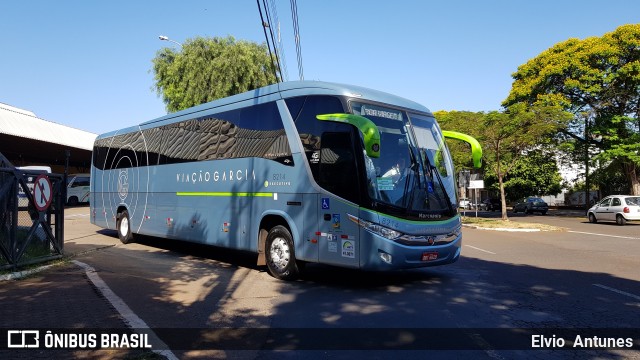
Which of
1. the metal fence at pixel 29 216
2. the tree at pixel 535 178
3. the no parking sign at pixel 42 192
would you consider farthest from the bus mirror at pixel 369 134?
the tree at pixel 535 178

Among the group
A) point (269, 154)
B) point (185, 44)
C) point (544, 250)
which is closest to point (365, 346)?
point (269, 154)

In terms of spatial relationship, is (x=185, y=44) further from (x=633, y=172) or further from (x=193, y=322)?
(x=633, y=172)

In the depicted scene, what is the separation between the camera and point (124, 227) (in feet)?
48.1

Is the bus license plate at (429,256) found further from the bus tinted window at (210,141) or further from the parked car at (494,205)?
the parked car at (494,205)

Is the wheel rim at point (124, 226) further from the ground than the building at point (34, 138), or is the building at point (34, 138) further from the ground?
the building at point (34, 138)

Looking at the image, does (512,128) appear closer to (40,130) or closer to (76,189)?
(40,130)

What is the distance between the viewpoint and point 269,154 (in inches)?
360

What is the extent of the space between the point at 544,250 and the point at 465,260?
3.66 m

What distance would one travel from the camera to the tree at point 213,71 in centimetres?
2722

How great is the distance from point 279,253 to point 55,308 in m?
3.86

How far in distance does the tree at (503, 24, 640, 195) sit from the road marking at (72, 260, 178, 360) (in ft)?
87.6

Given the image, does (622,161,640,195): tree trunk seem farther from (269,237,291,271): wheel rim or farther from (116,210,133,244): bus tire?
(116,210,133,244): bus tire

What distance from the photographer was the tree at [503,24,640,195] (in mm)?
29016

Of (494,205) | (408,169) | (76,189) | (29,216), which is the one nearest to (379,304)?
(408,169)
